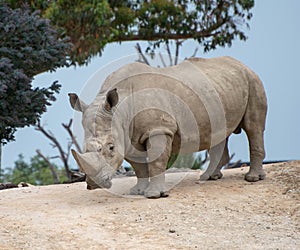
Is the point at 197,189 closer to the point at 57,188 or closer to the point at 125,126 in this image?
the point at 125,126

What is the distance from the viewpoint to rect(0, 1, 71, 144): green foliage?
10031 millimetres

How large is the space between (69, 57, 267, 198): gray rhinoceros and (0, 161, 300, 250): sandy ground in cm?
32

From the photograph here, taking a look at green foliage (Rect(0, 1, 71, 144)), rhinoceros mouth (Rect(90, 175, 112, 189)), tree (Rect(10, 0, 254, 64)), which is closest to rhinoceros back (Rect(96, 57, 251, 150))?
rhinoceros mouth (Rect(90, 175, 112, 189))

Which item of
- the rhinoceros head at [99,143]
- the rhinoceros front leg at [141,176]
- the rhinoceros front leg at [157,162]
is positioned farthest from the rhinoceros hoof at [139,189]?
the rhinoceros head at [99,143]

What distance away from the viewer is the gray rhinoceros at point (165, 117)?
22.3ft

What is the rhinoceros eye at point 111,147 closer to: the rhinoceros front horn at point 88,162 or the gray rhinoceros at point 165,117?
the gray rhinoceros at point 165,117

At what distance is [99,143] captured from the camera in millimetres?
6691

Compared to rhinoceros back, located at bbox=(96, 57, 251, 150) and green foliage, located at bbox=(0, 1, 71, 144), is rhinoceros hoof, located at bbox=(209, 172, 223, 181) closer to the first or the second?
rhinoceros back, located at bbox=(96, 57, 251, 150)

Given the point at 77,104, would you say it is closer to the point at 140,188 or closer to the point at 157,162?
the point at 157,162

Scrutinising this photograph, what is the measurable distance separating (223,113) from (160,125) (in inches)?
37.4

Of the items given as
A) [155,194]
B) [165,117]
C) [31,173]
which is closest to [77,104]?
[165,117]

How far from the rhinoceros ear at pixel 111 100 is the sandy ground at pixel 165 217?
38.0 inches

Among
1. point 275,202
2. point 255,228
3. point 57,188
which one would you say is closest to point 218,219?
point 255,228

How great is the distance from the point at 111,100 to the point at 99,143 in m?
0.45
